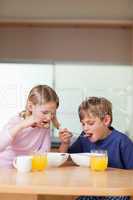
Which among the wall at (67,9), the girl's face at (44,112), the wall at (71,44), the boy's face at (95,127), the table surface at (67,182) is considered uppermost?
the wall at (67,9)

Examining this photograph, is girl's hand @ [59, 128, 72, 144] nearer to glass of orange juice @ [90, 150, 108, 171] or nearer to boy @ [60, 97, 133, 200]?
boy @ [60, 97, 133, 200]

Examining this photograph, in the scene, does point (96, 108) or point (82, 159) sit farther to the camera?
point (96, 108)

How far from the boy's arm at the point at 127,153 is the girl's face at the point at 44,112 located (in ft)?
1.30

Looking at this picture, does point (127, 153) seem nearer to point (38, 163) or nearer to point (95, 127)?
point (95, 127)

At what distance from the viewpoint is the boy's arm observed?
1.98m

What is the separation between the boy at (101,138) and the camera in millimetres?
2006

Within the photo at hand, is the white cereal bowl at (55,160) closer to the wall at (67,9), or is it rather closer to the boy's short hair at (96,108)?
the boy's short hair at (96,108)

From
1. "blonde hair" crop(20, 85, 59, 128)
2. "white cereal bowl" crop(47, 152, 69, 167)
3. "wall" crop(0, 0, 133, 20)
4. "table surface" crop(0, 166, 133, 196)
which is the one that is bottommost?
"table surface" crop(0, 166, 133, 196)

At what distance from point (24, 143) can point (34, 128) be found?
0.09m

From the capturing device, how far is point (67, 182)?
4.91 ft

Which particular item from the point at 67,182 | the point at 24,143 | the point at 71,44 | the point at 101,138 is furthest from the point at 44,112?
the point at 71,44

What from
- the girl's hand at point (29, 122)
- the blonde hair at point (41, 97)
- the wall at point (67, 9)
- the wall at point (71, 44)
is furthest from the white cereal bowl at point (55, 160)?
the wall at point (67, 9)

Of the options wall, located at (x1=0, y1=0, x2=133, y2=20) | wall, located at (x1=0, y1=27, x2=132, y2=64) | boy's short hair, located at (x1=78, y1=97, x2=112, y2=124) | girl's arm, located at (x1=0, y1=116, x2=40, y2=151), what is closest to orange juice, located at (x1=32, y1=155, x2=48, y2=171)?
girl's arm, located at (x1=0, y1=116, x2=40, y2=151)

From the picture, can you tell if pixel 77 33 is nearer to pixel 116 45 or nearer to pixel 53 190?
pixel 116 45
